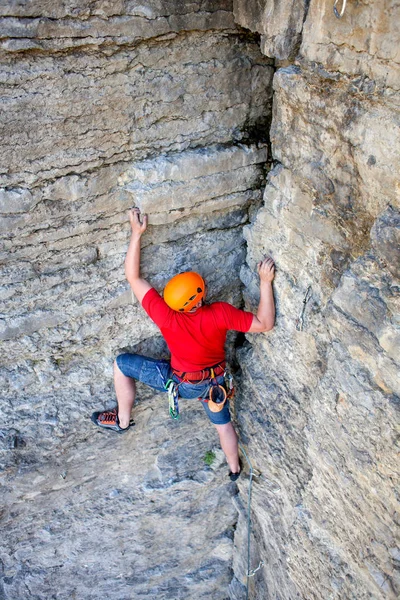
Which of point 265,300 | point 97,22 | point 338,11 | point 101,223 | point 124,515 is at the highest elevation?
point 338,11

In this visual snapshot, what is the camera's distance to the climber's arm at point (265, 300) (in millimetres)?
3080

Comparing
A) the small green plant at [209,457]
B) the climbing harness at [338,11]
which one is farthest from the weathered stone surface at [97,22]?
the small green plant at [209,457]

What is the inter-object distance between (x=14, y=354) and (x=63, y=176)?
1.04 m

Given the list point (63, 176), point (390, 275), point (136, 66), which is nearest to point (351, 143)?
point (390, 275)

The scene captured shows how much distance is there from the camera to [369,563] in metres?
2.78

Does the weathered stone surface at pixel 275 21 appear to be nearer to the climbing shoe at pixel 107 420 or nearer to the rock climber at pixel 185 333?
the rock climber at pixel 185 333

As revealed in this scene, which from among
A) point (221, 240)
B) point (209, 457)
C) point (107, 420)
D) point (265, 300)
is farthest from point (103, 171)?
point (209, 457)

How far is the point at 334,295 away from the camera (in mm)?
2502

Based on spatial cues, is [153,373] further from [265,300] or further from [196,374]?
[265,300]

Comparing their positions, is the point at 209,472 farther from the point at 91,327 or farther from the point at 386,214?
the point at 386,214

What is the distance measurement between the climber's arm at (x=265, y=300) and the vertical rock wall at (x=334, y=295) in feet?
0.16

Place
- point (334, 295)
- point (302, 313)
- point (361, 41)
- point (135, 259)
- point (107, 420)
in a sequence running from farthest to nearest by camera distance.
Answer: point (107, 420)
point (135, 259)
point (302, 313)
point (334, 295)
point (361, 41)

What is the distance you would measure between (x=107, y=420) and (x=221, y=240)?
130cm

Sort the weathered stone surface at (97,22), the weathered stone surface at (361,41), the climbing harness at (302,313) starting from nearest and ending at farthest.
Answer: the weathered stone surface at (361,41), the weathered stone surface at (97,22), the climbing harness at (302,313)
